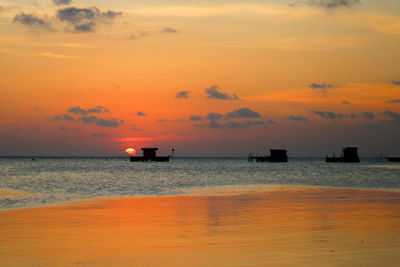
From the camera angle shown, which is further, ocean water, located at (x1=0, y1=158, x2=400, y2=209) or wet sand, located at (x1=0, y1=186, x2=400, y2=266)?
ocean water, located at (x1=0, y1=158, x2=400, y2=209)

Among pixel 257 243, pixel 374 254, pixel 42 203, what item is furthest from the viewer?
pixel 42 203

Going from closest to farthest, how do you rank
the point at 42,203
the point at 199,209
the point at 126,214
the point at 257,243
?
the point at 257,243 → the point at 126,214 → the point at 199,209 → the point at 42,203

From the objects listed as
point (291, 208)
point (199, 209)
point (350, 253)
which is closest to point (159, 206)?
point (199, 209)

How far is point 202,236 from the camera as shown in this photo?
54.1 ft

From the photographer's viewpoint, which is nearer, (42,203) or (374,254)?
(374,254)

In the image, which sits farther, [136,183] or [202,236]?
[136,183]

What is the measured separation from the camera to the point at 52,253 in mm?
13797

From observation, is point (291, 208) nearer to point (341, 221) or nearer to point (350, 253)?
point (341, 221)

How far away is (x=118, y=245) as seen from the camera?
15133 mm

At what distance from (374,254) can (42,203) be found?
891 inches

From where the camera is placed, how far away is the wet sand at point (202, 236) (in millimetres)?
12828

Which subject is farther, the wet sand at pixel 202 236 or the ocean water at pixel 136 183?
the ocean water at pixel 136 183

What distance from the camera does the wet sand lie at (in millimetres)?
12828

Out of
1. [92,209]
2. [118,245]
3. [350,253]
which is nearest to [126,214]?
[92,209]
